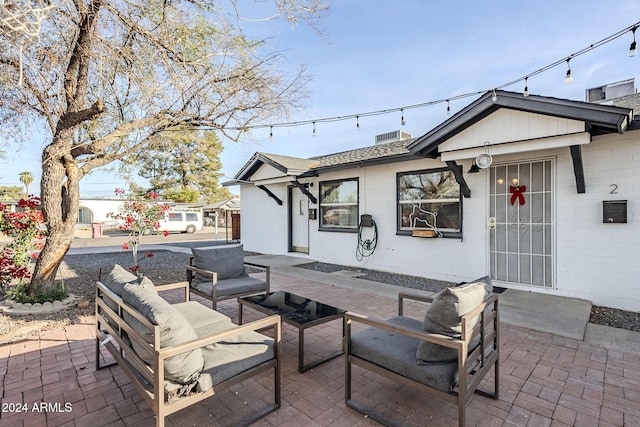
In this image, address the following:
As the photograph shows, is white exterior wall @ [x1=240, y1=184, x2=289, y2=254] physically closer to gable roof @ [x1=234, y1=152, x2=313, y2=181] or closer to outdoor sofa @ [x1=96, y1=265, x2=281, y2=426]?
gable roof @ [x1=234, y1=152, x2=313, y2=181]

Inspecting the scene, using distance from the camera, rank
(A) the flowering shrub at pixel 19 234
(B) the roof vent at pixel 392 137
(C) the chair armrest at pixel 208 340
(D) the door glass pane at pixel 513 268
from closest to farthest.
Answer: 1. (C) the chair armrest at pixel 208 340
2. (A) the flowering shrub at pixel 19 234
3. (D) the door glass pane at pixel 513 268
4. (B) the roof vent at pixel 392 137

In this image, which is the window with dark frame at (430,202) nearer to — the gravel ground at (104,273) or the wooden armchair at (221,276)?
the gravel ground at (104,273)

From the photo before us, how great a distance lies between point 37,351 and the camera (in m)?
3.33

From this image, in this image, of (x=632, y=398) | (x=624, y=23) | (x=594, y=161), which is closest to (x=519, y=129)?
(x=594, y=161)

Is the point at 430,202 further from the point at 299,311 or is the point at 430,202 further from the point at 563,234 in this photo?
the point at 299,311

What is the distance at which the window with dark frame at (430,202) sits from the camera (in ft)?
22.1

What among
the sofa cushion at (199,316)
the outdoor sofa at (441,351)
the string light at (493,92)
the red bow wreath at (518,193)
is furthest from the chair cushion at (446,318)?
the red bow wreath at (518,193)

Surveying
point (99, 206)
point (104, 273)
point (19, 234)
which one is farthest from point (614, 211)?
point (99, 206)

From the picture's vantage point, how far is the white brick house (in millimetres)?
4762

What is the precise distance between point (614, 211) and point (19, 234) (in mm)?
9020

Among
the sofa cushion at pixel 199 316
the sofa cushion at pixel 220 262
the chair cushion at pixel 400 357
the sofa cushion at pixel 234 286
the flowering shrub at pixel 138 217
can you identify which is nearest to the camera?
the chair cushion at pixel 400 357

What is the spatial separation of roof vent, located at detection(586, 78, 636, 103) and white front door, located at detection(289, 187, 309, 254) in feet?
24.9

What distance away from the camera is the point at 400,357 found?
221 centimetres

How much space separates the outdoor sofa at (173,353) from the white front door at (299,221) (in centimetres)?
752
